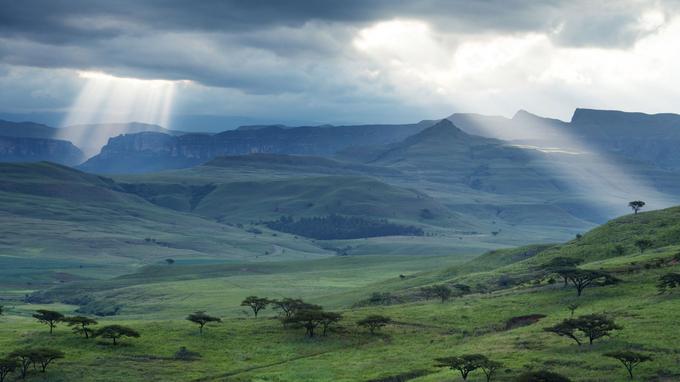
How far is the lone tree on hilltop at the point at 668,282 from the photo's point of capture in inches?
4626

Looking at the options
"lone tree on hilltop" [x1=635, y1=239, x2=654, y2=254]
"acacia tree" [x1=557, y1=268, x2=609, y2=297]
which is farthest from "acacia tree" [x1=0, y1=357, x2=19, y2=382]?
"lone tree on hilltop" [x1=635, y1=239, x2=654, y2=254]

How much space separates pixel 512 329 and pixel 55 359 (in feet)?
201

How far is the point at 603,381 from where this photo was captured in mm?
82875

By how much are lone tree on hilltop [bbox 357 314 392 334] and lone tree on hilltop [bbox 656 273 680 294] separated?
1567 inches

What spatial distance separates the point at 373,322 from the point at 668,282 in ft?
140

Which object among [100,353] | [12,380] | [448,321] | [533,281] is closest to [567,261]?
[533,281]

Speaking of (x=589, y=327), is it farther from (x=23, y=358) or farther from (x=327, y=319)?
(x=23, y=358)

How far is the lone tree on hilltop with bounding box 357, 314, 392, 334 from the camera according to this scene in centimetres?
11838

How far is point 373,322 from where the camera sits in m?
119

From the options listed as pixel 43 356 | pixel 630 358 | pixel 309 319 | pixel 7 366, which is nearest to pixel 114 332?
pixel 43 356

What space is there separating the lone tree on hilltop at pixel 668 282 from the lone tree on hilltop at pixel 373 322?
39.8m

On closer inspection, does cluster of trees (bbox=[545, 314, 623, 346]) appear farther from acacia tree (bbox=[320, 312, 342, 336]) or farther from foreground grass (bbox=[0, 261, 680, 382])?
acacia tree (bbox=[320, 312, 342, 336])

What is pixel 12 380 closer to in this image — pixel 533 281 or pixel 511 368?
pixel 511 368

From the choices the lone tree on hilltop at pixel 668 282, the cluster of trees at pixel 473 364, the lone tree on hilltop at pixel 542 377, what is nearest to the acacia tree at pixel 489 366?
the cluster of trees at pixel 473 364
